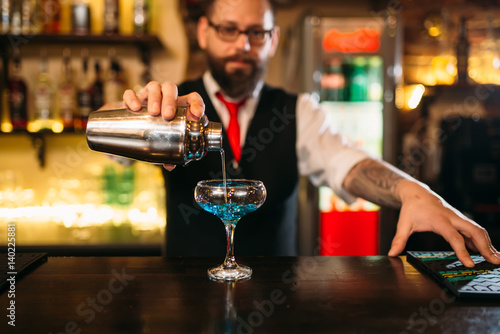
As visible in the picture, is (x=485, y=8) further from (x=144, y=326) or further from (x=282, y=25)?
(x=144, y=326)

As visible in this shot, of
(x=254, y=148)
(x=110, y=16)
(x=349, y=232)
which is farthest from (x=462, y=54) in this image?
(x=110, y=16)

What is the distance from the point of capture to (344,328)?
652 mm

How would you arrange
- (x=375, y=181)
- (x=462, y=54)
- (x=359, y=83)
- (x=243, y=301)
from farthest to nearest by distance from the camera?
(x=462, y=54)
(x=359, y=83)
(x=375, y=181)
(x=243, y=301)

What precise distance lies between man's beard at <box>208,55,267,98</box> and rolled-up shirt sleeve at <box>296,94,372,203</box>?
0.74 feet

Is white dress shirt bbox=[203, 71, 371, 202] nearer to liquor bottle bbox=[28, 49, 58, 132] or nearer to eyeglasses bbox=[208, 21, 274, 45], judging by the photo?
eyeglasses bbox=[208, 21, 274, 45]

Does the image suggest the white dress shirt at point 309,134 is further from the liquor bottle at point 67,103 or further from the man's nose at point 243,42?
the liquor bottle at point 67,103

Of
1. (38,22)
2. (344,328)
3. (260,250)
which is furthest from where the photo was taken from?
(38,22)

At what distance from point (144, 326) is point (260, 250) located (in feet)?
3.14

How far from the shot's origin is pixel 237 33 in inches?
59.1

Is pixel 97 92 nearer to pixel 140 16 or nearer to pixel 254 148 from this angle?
pixel 140 16

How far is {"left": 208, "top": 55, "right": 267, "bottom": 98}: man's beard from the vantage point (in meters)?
1.56

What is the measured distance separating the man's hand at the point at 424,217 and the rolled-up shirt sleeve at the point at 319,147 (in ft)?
0.72

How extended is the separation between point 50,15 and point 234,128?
62.2 inches

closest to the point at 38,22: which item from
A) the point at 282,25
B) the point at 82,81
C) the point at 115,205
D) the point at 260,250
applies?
the point at 82,81
